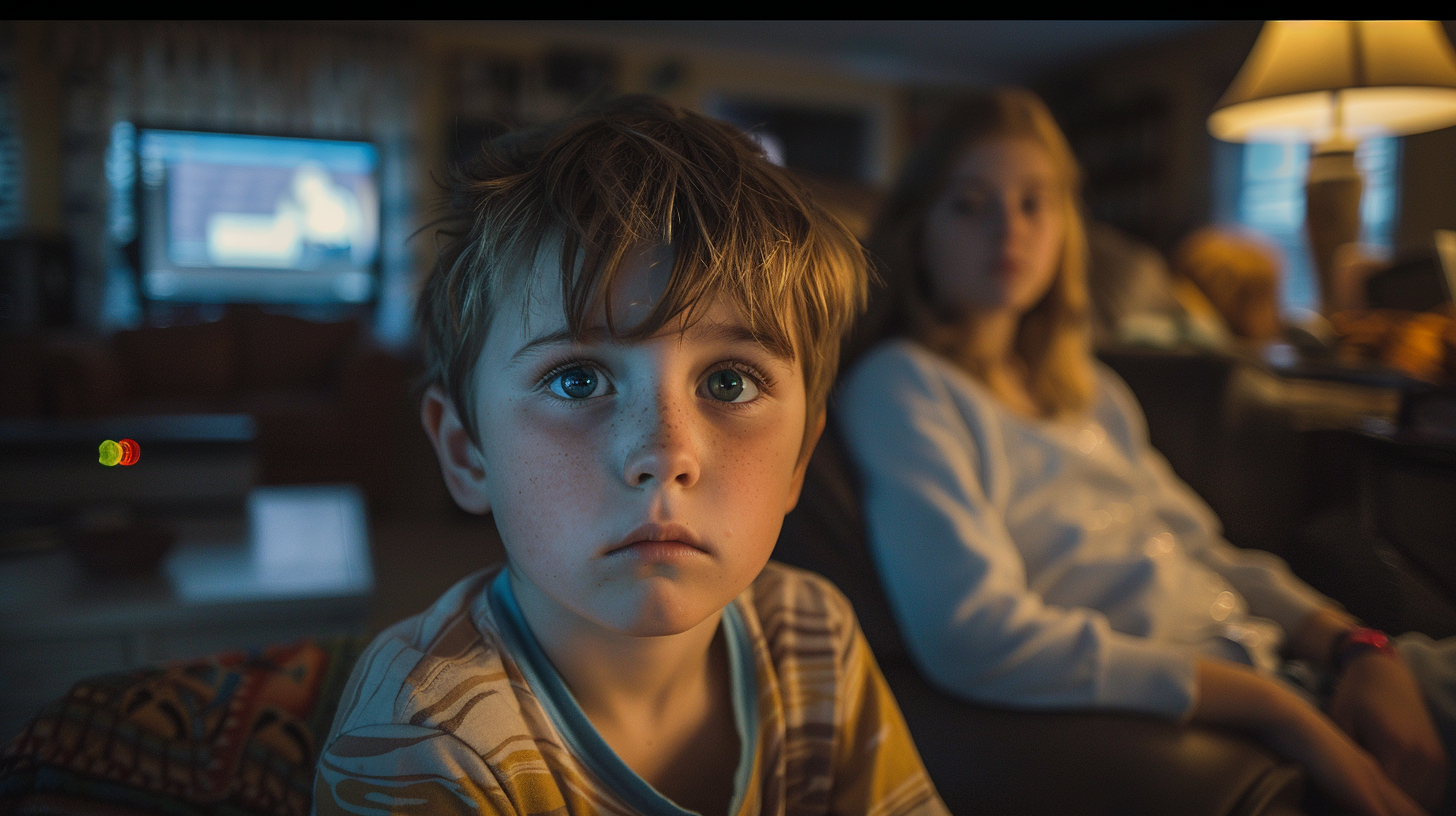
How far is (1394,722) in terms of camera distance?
41 centimetres

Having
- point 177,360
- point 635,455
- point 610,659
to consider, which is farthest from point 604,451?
point 177,360

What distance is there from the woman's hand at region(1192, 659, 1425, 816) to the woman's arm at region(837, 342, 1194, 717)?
0.05ft

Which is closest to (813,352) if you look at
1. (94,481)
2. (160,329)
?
(94,481)

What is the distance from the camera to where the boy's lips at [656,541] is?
25 cm

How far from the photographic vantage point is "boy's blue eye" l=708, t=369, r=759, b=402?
27 centimetres

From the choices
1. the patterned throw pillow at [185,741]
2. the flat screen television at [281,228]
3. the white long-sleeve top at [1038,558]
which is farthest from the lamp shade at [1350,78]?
the flat screen television at [281,228]

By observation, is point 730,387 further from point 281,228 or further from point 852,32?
point 281,228

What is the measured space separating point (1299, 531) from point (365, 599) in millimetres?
938

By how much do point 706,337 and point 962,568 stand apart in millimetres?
298

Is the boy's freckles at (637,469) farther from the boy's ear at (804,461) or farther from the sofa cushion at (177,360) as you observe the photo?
the sofa cushion at (177,360)

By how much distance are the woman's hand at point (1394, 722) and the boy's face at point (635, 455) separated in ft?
1.11

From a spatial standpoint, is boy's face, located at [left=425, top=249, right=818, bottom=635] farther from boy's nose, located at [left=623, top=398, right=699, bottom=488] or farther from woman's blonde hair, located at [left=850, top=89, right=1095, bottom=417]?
woman's blonde hair, located at [left=850, top=89, right=1095, bottom=417]

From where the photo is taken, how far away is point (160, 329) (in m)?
2.89

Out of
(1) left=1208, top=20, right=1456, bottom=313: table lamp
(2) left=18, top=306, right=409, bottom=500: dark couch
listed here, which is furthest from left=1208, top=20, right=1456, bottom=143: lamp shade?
(2) left=18, top=306, right=409, bottom=500: dark couch
